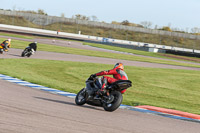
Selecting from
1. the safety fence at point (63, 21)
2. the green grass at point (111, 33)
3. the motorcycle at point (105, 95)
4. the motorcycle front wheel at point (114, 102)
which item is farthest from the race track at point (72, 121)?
the safety fence at point (63, 21)

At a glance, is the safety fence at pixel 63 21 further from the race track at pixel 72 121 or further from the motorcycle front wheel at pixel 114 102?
the race track at pixel 72 121

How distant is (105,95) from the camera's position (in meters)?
9.96

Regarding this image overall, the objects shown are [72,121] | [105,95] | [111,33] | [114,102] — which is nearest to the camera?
[72,121]

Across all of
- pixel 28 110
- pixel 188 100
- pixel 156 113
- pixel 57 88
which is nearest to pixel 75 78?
pixel 57 88

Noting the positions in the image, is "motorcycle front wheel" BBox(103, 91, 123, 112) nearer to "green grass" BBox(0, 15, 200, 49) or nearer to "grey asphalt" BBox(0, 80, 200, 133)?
"grey asphalt" BBox(0, 80, 200, 133)

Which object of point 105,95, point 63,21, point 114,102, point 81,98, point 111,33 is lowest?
point 81,98

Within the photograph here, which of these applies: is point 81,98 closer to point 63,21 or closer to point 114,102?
point 114,102

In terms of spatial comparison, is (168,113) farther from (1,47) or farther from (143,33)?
(143,33)

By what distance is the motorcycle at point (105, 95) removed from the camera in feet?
31.7

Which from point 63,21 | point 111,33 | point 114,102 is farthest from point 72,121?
point 63,21

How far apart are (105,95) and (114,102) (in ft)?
1.39

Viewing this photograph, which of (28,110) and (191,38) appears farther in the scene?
(191,38)

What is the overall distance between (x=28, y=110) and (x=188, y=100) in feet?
29.3

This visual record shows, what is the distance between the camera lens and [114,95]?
9.73 meters
